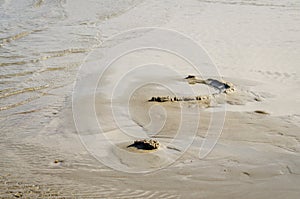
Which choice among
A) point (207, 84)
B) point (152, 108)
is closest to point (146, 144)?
point (152, 108)

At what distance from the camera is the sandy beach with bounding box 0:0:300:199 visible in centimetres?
383

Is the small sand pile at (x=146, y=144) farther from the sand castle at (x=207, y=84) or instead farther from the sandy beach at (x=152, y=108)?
the sand castle at (x=207, y=84)

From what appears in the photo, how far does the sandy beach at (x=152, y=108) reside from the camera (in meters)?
3.83

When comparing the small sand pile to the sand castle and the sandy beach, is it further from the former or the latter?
the sand castle

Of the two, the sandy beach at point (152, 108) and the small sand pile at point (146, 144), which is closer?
the sandy beach at point (152, 108)

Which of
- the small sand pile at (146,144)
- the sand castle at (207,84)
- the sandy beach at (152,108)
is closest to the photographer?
the sandy beach at (152,108)

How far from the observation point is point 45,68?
24.3 ft

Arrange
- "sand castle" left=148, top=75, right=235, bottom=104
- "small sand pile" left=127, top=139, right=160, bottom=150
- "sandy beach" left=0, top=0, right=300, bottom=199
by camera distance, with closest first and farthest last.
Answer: "sandy beach" left=0, top=0, right=300, bottom=199, "small sand pile" left=127, top=139, right=160, bottom=150, "sand castle" left=148, top=75, right=235, bottom=104

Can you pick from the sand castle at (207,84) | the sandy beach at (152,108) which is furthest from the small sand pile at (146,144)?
the sand castle at (207,84)

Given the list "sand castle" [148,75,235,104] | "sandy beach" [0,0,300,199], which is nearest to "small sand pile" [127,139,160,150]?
"sandy beach" [0,0,300,199]

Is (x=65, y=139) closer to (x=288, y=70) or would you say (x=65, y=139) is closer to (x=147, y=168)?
(x=147, y=168)

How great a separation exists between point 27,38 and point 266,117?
6.31 meters

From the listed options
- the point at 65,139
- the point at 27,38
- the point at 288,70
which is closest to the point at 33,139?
the point at 65,139

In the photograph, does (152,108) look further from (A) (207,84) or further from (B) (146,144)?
(A) (207,84)
